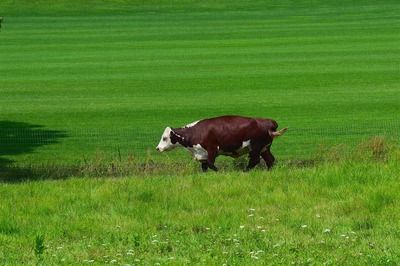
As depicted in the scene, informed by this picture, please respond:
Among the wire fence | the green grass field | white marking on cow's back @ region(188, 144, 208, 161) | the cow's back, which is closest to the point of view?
the green grass field

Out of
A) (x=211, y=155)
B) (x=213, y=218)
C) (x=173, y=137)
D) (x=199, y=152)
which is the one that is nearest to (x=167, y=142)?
(x=173, y=137)

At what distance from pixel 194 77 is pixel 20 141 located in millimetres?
15245

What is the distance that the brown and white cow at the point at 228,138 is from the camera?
1727 cm

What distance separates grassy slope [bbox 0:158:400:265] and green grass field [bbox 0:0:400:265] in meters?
0.03

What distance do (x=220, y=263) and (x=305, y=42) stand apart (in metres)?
45.6

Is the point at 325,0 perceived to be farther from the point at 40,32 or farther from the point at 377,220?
the point at 377,220

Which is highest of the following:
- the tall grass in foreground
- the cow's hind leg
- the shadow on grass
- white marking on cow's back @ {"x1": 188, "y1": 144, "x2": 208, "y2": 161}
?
the tall grass in foreground

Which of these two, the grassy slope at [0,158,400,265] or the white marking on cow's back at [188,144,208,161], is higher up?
the grassy slope at [0,158,400,265]

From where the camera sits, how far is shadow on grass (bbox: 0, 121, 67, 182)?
19297 mm

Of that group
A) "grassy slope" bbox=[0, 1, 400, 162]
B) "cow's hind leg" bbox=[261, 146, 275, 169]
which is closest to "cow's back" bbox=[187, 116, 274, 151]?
"cow's hind leg" bbox=[261, 146, 275, 169]

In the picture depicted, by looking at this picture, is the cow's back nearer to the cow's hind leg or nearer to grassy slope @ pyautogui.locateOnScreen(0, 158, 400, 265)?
the cow's hind leg

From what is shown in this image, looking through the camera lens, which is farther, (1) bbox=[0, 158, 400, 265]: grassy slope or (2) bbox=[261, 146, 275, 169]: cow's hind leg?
(2) bbox=[261, 146, 275, 169]: cow's hind leg

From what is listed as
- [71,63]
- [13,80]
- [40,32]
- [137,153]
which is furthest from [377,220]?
[40,32]

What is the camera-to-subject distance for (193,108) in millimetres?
30703
